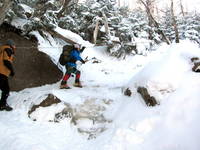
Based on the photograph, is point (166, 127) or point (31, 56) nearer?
point (166, 127)

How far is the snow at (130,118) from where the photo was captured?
4344 mm

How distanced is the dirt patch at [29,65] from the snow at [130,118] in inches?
84.4

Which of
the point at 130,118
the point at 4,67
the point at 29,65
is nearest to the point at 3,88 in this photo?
the point at 4,67

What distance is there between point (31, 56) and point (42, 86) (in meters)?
2.05

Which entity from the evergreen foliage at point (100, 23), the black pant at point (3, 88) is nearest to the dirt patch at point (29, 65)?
the evergreen foliage at point (100, 23)

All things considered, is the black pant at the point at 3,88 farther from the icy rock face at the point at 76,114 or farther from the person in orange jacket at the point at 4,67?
the icy rock face at the point at 76,114

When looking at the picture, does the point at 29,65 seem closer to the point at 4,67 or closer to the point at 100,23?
the point at 4,67

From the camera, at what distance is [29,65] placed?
1076cm

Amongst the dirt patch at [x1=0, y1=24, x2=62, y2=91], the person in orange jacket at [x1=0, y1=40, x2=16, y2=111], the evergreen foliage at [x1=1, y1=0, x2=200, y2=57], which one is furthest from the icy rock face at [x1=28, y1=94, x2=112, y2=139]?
the evergreen foliage at [x1=1, y1=0, x2=200, y2=57]

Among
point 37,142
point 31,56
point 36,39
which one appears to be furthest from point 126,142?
point 36,39

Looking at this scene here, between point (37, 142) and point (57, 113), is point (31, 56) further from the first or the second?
point (37, 142)

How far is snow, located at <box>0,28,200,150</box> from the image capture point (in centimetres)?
434

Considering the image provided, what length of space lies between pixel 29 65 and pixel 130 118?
22.9 feet

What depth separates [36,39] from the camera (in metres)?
12.7
